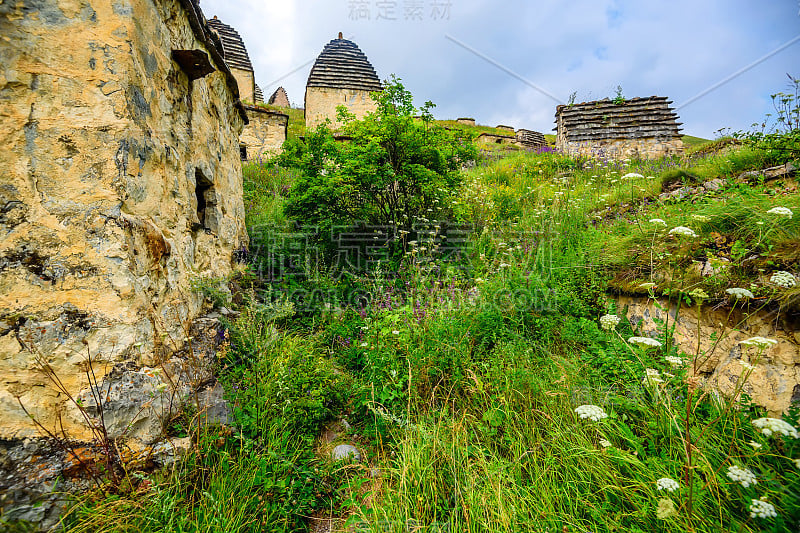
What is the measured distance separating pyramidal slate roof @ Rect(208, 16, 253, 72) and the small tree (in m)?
15.3

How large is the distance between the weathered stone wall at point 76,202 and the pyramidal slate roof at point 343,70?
1667 centimetres

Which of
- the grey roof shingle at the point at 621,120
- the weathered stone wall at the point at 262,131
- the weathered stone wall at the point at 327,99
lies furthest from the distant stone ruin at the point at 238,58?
the grey roof shingle at the point at 621,120

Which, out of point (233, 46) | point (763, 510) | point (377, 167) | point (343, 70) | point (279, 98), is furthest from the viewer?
point (279, 98)

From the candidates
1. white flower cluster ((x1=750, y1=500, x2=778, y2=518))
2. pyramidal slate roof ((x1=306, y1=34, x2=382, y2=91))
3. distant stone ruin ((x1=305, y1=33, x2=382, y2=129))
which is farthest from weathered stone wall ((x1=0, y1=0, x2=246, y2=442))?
pyramidal slate roof ((x1=306, y1=34, x2=382, y2=91))

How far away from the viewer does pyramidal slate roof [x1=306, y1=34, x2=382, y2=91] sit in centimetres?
1666

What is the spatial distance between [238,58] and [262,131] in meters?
8.29

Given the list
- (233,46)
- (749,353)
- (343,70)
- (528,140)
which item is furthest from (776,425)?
(233,46)

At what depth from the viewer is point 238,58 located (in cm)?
1627

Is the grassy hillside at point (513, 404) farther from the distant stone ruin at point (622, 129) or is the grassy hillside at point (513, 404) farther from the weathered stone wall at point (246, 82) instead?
the weathered stone wall at point (246, 82)

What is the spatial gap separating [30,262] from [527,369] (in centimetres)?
313

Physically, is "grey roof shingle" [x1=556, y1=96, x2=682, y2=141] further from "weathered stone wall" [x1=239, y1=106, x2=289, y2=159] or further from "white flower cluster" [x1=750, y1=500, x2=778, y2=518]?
"white flower cluster" [x1=750, y1=500, x2=778, y2=518]

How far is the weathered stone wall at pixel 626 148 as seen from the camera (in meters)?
9.21

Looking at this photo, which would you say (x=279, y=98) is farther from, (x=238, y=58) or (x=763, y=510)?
(x=763, y=510)

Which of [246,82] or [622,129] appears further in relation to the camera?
[246,82]
